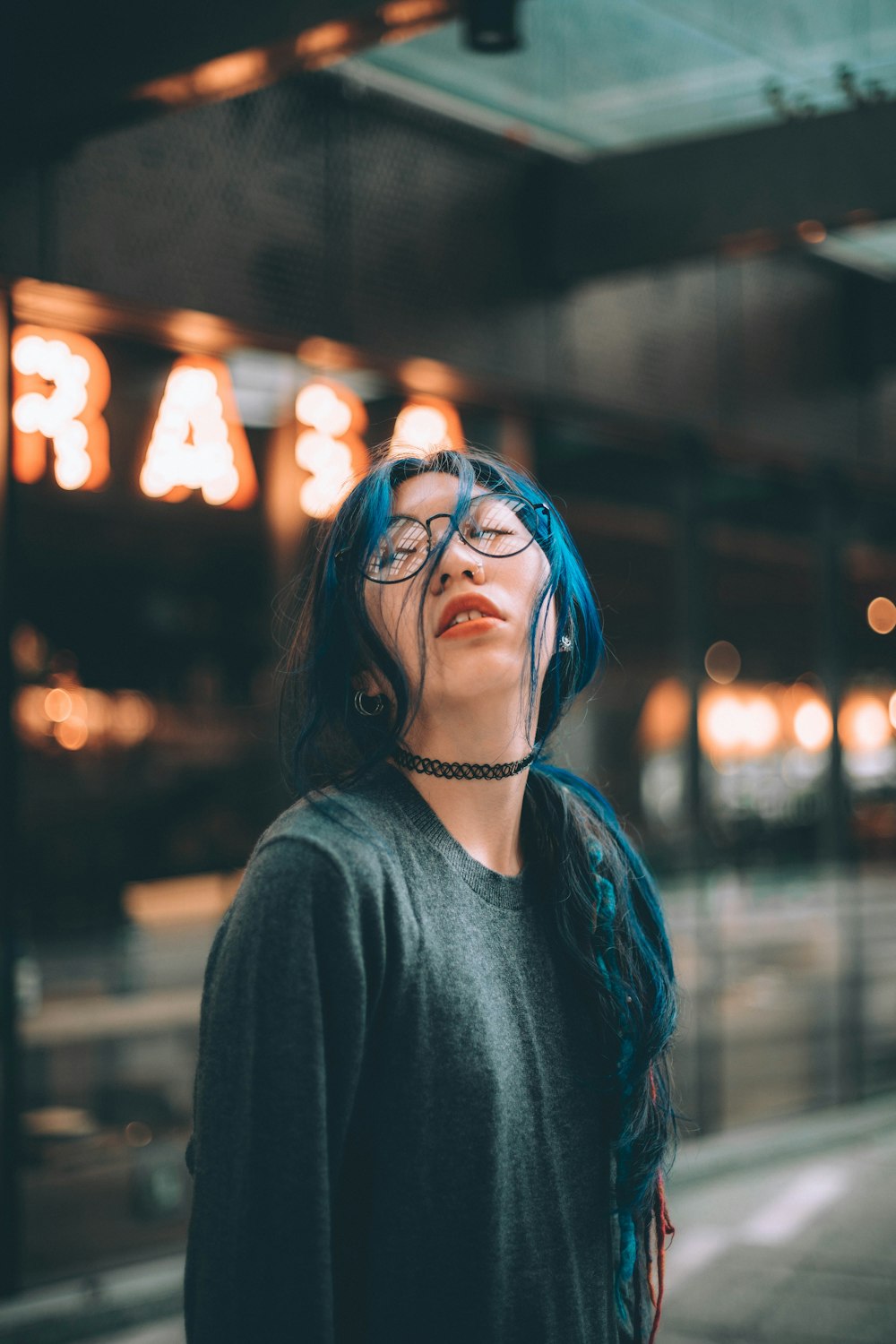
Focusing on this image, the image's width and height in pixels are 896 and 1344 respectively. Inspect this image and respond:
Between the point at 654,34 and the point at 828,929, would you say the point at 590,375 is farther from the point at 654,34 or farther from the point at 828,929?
the point at 828,929

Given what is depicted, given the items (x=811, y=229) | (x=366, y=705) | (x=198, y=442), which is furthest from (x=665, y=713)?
(x=366, y=705)

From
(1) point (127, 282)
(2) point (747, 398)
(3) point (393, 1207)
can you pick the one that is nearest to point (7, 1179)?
(1) point (127, 282)

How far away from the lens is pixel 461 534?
4.70ft

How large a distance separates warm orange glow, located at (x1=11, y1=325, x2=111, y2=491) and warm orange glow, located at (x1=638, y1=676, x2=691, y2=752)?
3054 mm

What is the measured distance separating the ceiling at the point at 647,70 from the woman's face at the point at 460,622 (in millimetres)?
3908

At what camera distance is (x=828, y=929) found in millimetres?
7453

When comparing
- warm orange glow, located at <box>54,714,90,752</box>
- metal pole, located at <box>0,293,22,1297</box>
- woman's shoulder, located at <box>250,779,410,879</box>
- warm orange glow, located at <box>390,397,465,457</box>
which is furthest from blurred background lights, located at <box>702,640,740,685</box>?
woman's shoulder, located at <box>250,779,410,879</box>

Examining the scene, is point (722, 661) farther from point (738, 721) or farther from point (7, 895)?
point (7, 895)

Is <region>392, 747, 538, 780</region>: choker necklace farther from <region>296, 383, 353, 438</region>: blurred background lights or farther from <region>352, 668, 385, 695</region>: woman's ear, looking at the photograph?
<region>296, 383, 353, 438</region>: blurred background lights

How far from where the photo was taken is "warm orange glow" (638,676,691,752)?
6500mm

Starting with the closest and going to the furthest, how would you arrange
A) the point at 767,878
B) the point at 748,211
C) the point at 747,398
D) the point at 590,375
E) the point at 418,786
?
the point at 418,786
the point at 748,211
the point at 590,375
the point at 747,398
the point at 767,878

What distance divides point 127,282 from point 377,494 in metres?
3.07

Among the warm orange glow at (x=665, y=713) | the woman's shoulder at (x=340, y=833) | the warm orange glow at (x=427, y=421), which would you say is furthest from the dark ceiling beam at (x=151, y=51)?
the warm orange glow at (x=665, y=713)

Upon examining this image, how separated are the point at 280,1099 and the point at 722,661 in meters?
5.77
